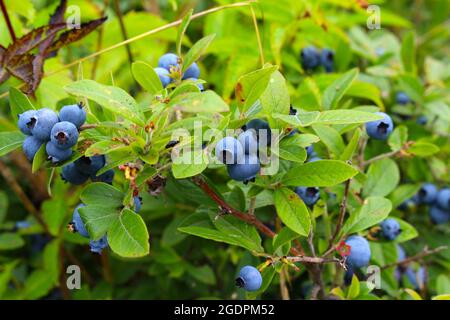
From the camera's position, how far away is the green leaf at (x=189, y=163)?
0.91m

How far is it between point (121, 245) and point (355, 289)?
51 cm

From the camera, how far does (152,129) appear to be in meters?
0.97

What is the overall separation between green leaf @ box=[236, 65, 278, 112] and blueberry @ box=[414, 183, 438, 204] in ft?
2.61

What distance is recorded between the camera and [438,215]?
5.24ft

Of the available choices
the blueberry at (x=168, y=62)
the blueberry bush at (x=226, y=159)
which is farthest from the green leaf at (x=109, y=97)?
the blueberry at (x=168, y=62)

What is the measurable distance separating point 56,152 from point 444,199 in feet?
3.44

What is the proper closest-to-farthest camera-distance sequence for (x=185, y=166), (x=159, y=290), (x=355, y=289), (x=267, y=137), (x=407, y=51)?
(x=185, y=166), (x=267, y=137), (x=355, y=289), (x=159, y=290), (x=407, y=51)

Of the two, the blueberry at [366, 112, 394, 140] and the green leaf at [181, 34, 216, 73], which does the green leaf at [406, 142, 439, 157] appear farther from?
the green leaf at [181, 34, 216, 73]

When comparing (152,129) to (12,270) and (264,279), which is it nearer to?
(264,279)

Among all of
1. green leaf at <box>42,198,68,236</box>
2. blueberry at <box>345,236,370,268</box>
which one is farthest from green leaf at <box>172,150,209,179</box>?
green leaf at <box>42,198,68,236</box>

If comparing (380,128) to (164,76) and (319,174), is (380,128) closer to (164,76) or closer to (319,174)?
(319,174)

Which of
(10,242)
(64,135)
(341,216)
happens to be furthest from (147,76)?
(10,242)

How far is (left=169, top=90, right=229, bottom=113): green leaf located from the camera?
86 cm
